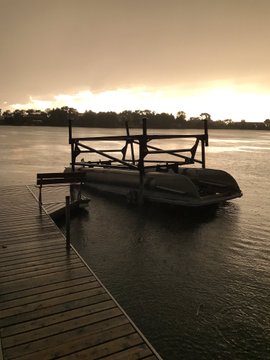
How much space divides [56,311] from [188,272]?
189 inches

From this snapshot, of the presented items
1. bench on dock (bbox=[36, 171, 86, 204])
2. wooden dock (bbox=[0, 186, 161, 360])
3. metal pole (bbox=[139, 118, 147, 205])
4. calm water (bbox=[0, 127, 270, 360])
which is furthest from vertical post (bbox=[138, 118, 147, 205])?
wooden dock (bbox=[0, 186, 161, 360])

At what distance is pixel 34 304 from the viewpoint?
5789mm

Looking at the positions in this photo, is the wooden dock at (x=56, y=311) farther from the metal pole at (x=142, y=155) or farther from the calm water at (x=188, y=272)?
the metal pole at (x=142, y=155)

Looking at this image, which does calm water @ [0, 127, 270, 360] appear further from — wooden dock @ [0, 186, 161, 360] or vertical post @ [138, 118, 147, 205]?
wooden dock @ [0, 186, 161, 360]

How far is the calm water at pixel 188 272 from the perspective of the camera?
21.5ft

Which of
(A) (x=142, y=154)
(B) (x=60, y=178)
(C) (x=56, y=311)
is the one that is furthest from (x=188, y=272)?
(A) (x=142, y=154)

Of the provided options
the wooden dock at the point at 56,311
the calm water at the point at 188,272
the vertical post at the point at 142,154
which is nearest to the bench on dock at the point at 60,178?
the calm water at the point at 188,272

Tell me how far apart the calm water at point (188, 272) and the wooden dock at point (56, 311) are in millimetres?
1501

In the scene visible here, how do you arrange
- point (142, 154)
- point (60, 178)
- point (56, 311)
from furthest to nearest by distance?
point (142, 154) < point (60, 178) < point (56, 311)

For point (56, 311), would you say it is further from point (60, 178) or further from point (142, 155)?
point (142, 155)

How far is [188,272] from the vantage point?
9367mm

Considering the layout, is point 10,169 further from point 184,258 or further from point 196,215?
point 184,258

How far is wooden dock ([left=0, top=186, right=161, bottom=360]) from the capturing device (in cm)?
461

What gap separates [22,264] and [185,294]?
406 centimetres
